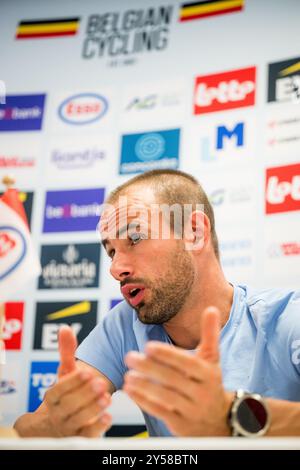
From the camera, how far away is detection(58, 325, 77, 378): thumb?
104cm

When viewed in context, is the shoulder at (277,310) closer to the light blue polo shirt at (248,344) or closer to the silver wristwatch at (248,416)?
the light blue polo shirt at (248,344)

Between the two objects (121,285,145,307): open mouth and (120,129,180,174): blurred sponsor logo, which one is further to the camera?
(120,129,180,174): blurred sponsor logo

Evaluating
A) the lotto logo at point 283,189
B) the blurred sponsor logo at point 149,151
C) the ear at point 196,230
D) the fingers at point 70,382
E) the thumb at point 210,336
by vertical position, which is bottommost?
the fingers at point 70,382

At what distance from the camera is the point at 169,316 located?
1.48m

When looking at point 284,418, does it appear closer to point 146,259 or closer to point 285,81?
point 146,259

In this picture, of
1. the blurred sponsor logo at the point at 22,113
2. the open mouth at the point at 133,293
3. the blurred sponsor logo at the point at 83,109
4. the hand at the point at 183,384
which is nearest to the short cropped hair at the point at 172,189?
the open mouth at the point at 133,293

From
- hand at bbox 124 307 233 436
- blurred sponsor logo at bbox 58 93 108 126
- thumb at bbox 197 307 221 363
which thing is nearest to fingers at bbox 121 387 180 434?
hand at bbox 124 307 233 436

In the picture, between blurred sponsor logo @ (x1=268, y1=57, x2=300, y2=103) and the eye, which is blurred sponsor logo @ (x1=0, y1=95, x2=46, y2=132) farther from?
the eye

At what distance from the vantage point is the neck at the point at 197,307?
1530 millimetres

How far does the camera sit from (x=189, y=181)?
1.71 metres

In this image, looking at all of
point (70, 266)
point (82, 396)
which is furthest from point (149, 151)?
point (82, 396)

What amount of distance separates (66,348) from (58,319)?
4.05ft

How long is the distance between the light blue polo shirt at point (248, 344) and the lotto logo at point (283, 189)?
604mm

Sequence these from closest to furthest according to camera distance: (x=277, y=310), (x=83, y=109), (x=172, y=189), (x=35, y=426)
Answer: (x=35, y=426) < (x=277, y=310) < (x=172, y=189) < (x=83, y=109)
